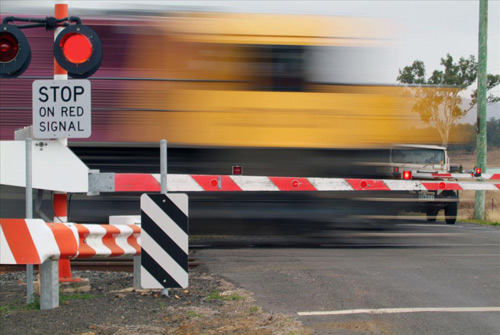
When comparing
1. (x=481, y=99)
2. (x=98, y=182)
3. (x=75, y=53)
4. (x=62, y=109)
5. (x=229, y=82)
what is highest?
(x=481, y=99)

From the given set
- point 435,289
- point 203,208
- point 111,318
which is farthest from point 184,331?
point 203,208

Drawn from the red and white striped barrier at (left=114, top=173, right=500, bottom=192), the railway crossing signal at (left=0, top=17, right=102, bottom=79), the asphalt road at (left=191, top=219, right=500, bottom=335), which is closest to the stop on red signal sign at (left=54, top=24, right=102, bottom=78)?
the railway crossing signal at (left=0, top=17, right=102, bottom=79)

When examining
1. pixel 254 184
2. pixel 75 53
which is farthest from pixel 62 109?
pixel 254 184

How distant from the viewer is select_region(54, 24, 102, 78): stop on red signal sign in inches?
229

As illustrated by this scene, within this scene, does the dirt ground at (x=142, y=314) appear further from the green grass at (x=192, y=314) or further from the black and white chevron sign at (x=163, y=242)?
the black and white chevron sign at (x=163, y=242)

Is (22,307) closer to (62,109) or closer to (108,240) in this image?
(108,240)

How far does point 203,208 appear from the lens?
974 centimetres

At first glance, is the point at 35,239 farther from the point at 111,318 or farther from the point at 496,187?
the point at 496,187

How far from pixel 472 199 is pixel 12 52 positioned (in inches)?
846

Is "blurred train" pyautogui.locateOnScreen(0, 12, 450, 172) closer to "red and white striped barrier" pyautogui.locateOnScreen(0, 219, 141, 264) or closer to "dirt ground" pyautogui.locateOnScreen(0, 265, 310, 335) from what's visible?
"dirt ground" pyautogui.locateOnScreen(0, 265, 310, 335)

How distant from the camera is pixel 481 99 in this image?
18.1 m

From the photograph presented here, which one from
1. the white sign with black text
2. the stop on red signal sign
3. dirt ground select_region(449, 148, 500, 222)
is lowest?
dirt ground select_region(449, 148, 500, 222)

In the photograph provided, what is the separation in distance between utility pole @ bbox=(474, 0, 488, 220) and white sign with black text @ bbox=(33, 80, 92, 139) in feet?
48.7

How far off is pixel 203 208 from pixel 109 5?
12.3ft
